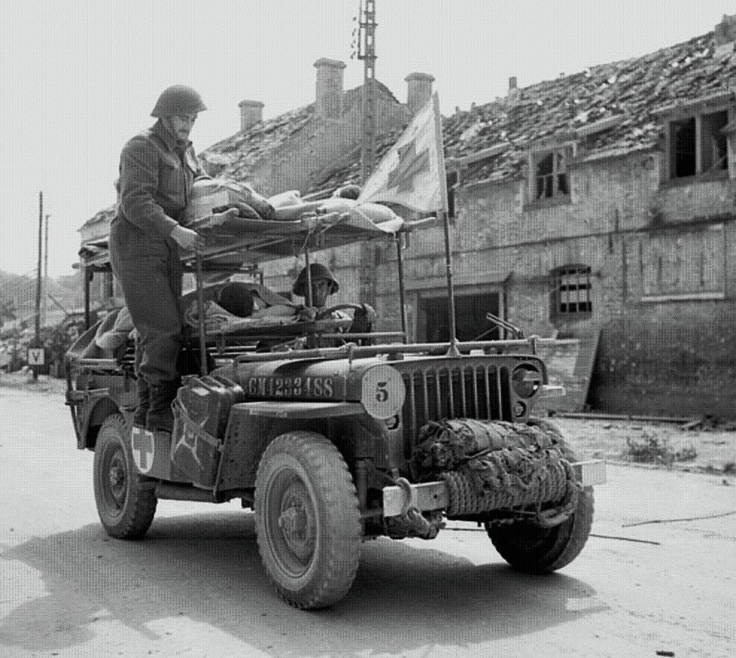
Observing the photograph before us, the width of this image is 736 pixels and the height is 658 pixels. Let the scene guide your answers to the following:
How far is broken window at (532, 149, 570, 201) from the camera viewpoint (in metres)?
21.0

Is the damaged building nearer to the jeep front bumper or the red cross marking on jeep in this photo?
the red cross marking on jeep

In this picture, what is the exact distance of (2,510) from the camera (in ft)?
29.6

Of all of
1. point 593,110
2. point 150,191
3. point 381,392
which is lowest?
point 381,392

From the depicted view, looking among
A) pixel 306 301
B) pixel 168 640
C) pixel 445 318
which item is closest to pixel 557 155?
pixel 445 318

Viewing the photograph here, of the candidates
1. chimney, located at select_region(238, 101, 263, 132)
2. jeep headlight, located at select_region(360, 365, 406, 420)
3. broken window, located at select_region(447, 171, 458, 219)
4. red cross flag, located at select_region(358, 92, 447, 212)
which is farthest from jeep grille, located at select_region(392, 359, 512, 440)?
chimney, located at select_region(238, 101, 263, 132)

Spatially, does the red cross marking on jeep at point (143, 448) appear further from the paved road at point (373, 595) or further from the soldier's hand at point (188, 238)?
the soldier's hand at point (188, 238)

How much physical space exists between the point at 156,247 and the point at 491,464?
3.02 meters

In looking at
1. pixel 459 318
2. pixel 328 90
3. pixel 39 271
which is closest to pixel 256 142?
pixel 328 90

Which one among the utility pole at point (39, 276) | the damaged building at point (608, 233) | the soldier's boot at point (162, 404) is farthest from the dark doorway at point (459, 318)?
the utility pole at point (39, 276)

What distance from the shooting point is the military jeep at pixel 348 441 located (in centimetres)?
539

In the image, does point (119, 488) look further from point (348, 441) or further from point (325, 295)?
point (348, 441)

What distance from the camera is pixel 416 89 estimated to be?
32.8 metres

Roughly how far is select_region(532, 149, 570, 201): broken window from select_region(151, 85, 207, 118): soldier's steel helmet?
14758 millimetres

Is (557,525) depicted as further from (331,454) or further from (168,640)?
(168,640)
